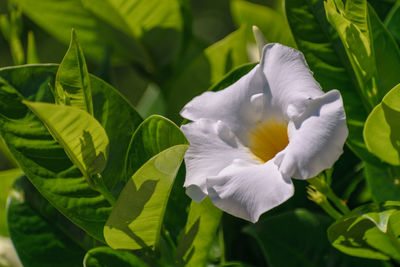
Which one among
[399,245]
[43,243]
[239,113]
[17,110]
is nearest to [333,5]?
[239,113]

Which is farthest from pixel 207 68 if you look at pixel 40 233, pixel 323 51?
pixel 40 233

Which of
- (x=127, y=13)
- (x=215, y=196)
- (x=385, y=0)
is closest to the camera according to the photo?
(x=215, y=196)

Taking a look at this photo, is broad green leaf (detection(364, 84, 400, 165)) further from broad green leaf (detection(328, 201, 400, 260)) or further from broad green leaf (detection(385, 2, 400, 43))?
broad green leaf (detection(385, 2, 400, 43))

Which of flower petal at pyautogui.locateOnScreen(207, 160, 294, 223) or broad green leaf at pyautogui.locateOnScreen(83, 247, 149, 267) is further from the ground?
flower petal at pyautogui.locateOnScreen(207, 160, 294, 223)

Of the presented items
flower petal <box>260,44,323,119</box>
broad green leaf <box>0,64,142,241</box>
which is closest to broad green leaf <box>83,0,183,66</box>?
broad green leaf <box>0,64,142,241</box>

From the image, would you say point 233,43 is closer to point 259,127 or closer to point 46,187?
point 259,127
